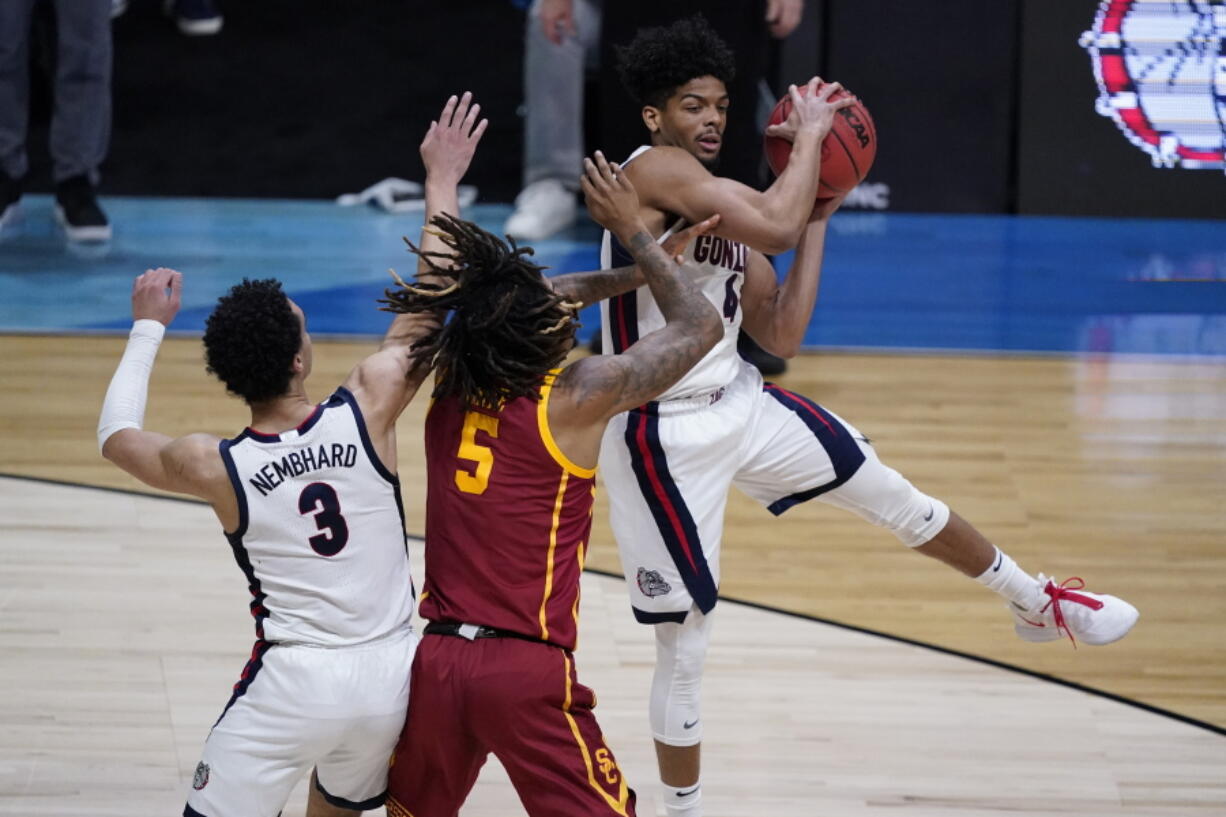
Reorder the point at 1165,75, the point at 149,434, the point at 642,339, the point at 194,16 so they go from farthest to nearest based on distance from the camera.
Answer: the point at 194,16 < the point at 1165,75 < the point at 642,339 < the point at 149,434

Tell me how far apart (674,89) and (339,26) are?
24.9ft

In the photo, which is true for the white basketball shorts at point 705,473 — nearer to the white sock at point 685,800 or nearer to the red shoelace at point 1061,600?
the white sock at point 685,800

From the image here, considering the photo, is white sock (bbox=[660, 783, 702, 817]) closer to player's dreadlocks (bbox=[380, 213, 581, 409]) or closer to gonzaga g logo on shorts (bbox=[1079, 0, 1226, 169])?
player's dreadlocks (bbox=[380, 213, 581, 409])

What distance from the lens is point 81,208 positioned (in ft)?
28.8

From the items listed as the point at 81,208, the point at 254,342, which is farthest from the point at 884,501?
the point at 81,208

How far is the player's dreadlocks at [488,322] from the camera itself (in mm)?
2910

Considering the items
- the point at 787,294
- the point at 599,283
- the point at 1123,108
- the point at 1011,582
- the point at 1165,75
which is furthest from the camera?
the point at 1123,108

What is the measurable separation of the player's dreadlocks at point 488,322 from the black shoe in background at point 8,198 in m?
6.71

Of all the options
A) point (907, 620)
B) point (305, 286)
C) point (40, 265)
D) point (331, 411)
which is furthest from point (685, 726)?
point (40, 265)

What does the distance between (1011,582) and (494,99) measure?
23.2ft

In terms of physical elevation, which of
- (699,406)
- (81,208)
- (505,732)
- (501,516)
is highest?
(501,516)

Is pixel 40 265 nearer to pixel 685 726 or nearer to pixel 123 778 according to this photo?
pixel 123 778

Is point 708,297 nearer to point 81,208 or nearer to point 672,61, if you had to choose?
point 672,61

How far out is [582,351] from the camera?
729 cm
